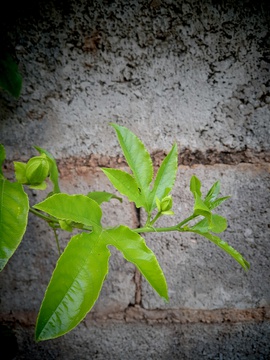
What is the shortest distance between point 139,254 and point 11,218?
7.8 inches

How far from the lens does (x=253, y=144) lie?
803 mm

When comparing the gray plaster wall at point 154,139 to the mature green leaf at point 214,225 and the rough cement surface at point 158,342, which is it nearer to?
the rough cement surface at point 158,342

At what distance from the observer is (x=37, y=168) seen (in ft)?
1.86

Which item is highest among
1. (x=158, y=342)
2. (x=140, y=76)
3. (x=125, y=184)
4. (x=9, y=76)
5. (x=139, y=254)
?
(x=140, y=76)

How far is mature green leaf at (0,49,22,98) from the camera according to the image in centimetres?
73

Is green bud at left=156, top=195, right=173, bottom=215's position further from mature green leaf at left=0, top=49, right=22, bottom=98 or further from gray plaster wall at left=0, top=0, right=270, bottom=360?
mature green leaf at left=0, top=49, right=22, bottom=98

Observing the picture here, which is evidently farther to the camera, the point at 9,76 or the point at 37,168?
the point at 9,76

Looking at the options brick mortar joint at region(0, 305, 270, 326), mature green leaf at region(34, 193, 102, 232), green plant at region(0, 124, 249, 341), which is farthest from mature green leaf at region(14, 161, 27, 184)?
brick mortar joint at region(0, 305, 270, 326)

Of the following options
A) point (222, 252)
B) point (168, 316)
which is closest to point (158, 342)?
point (168, 316)

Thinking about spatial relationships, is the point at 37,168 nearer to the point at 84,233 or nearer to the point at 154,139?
the point at 84,233

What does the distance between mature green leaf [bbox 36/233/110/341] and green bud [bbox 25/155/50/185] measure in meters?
0.16

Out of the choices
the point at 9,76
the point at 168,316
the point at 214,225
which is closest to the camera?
the point at 214,225

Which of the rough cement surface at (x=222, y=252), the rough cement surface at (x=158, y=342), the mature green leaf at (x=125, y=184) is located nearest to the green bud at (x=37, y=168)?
the mature green leaf at (x=125, y=184)

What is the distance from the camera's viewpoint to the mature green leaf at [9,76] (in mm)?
734
